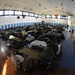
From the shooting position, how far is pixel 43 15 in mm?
22703

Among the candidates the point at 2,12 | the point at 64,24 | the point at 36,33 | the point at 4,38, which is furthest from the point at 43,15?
the point at 4,38

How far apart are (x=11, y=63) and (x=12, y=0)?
19.9 ft

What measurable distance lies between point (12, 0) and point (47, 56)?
6.67 m

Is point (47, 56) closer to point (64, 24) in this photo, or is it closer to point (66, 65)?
point (66, 65)

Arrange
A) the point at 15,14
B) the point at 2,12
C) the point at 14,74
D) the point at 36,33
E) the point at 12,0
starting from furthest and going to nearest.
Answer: the point at 15,14
the point at 2,12
the point at 36,33
the point at 12,0
the point at 14,74

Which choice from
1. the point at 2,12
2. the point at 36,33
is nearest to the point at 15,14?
the point at 2,12

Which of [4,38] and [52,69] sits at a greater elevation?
[4,38]

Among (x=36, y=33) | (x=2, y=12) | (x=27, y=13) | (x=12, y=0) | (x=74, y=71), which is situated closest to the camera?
(x=74, y=71)

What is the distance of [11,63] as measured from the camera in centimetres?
523

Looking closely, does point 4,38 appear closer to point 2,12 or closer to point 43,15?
point 2,12

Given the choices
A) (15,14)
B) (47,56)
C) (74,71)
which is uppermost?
(15,14)

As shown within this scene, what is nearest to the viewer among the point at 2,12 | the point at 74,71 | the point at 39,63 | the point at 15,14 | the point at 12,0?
the point at 74,71

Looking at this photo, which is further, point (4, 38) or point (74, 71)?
point (4, 38)

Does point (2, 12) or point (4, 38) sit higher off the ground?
point (2, 12)
